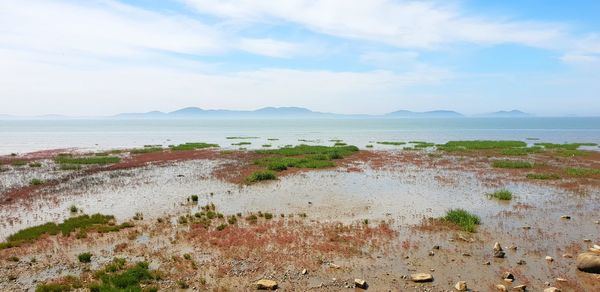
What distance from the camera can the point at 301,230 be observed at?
21.7 metres

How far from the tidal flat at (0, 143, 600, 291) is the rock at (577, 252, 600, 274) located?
6.4 inches

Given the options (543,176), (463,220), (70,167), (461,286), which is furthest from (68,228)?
(543,176)

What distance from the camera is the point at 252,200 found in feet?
98.2

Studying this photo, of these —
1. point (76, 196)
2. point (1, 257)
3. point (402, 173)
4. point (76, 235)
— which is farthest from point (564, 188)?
point (76, 196)

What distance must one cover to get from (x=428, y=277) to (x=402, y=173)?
94.4ft

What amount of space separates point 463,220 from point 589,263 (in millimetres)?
7336

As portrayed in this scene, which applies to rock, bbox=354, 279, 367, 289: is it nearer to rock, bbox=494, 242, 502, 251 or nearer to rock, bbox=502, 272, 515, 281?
rock, bbox=502, 272, 515, 281

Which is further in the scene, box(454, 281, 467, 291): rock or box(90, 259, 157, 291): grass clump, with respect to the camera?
box(454, 281, 467, 291): rock

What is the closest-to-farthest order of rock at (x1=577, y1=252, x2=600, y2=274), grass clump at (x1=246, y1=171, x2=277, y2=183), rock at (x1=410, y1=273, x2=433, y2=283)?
rock at (x1=410, y1=273, x2=433, y2=283), rock at (x1=577, y1=252, x2=600, y2=274), grass clump at (x1=246, y1=171, x2=277, y2=183)

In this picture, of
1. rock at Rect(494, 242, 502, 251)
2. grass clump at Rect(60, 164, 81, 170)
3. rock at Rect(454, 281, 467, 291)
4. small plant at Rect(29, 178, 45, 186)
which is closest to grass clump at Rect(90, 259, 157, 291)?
rock at Rect(454, 281, 467, 291)

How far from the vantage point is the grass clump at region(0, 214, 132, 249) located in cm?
1964

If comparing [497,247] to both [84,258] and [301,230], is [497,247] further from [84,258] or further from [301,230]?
[84,258]

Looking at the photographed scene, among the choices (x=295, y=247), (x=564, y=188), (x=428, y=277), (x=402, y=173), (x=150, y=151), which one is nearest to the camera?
(x=428, y=277)

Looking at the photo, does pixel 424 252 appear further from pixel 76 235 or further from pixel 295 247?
pixel 76 235
